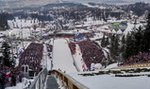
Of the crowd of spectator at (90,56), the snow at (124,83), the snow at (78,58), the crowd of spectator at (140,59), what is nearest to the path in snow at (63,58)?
the snow at (78,58)

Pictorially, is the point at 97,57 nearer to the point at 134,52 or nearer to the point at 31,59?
the point at 31,59

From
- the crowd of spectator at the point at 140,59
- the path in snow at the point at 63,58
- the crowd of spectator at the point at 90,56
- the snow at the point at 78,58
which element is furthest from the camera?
the crowd of spectator at the point at 90,56

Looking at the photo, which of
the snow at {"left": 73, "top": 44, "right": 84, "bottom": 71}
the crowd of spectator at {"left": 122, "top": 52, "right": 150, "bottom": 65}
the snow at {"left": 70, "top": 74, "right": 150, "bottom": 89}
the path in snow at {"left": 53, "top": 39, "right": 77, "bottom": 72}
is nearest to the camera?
the snow at {"left": 70, "top": 74, "right": 150, "bottom": 89}

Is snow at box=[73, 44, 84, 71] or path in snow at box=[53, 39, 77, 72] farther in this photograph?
snow at box=[73, 44, 84, 71]

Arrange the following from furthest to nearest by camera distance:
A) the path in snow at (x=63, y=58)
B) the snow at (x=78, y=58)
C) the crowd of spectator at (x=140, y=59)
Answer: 1. the snow at (x=78, y=58)
2. the path in snow at (x=63, y=58)
3. the crowd of spectator at (x=140, y=59)

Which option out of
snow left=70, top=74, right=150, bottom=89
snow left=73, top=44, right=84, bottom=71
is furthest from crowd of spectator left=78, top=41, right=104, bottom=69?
snow left=70, top=74, right=150, bottom=89

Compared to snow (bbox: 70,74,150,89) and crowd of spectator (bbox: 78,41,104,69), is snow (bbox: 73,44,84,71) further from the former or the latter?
snow (bbox: 70,74,150,89)

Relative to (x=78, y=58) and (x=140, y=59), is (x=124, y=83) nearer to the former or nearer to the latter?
(x=140, y=59)

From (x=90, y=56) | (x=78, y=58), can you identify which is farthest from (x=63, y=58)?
(x=90, y=56)

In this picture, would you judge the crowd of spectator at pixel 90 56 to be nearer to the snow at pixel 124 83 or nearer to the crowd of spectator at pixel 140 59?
the crowd of spectator at pixel 140 59

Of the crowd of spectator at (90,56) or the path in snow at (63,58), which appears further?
the crowd of spectator at (90,56)
